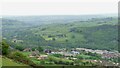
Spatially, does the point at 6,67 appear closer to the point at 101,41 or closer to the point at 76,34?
the point at 101,41

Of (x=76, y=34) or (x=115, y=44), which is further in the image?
(x=76, y=34)

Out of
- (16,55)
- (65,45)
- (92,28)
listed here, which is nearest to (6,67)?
(16,55)

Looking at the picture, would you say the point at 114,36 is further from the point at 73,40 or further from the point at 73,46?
the point at 73,46

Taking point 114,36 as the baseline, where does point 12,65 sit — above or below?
above

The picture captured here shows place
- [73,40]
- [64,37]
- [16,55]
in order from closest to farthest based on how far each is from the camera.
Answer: [16,55] < [73,40] < [64,37]

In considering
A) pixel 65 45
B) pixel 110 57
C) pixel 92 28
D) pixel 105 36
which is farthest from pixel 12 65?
pixel 92 28

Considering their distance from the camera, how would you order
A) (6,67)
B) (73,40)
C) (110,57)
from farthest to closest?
(73,40)
(110,57)
(6,67)

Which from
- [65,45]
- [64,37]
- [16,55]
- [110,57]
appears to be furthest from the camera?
[64,37]

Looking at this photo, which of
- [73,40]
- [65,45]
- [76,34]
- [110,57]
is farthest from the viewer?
[76,34]

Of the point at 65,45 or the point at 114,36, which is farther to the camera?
the point at 114,36
